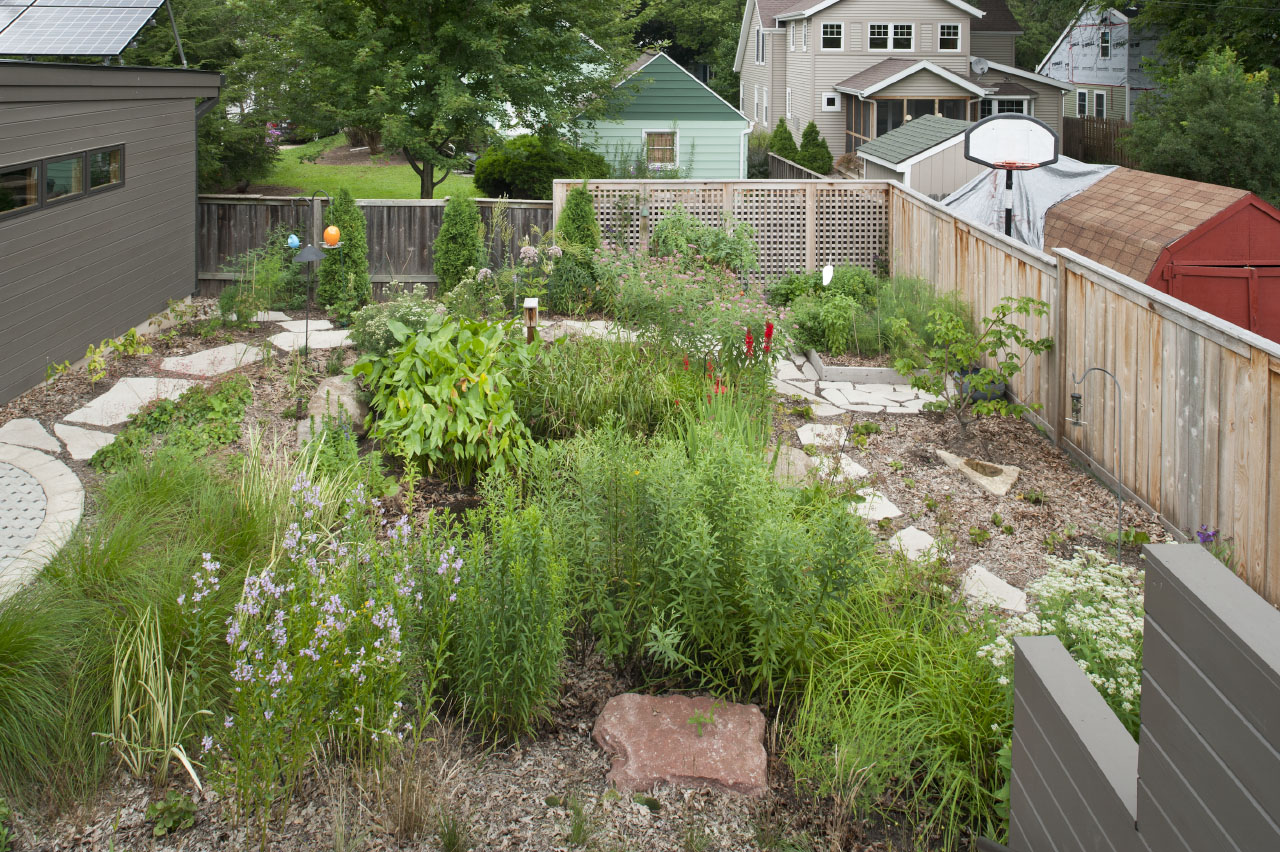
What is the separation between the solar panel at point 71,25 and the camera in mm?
9141

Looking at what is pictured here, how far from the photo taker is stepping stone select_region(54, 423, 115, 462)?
6684mm

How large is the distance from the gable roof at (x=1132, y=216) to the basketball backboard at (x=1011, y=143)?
85 cm

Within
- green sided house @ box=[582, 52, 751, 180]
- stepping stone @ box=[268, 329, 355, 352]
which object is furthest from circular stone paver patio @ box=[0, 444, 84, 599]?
green sided house @ box=[582, 52, 751, 180]

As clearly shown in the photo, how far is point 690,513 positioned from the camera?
4020 mm

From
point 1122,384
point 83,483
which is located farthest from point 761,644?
point 83,483

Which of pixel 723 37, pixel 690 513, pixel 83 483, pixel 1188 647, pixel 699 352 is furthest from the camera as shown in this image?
→ pixel 723 37

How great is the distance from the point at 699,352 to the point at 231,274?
21.7 feet

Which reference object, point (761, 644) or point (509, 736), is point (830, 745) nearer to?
point (761, 644)

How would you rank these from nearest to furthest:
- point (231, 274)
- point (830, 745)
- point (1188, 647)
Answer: point (1188, 647)
point (830, 745)
point (231, 274)

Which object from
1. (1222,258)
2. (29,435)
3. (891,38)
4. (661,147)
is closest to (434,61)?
(661,147)

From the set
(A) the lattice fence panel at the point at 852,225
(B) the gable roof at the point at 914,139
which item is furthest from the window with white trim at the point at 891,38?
(A) the lattice fence panel at the point at 852,225

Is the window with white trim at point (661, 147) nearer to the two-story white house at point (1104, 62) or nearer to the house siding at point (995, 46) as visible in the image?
the two-story white house at point (1104, 62)

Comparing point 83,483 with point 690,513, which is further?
point 83,483

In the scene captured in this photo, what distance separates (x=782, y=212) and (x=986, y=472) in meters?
6.73
